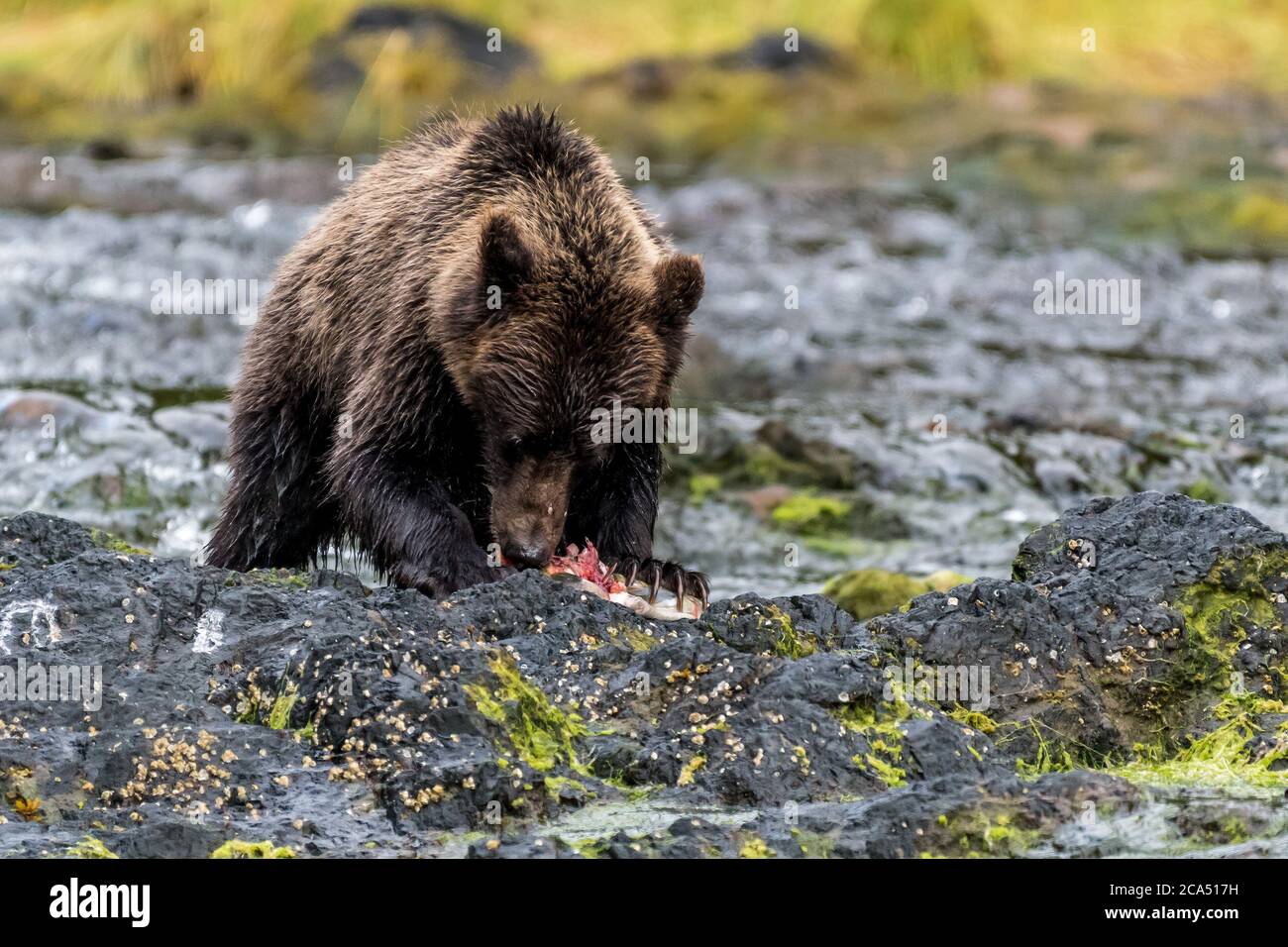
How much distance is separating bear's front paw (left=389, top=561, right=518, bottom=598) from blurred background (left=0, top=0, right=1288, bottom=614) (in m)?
2.79

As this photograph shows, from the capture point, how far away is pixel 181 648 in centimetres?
529

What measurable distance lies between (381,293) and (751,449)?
18.4 ft

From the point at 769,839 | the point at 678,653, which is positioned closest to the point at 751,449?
the point at 678,653

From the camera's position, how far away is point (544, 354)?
661cm

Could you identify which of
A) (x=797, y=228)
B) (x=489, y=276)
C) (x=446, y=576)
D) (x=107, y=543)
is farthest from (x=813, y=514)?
(x=797, y=228)

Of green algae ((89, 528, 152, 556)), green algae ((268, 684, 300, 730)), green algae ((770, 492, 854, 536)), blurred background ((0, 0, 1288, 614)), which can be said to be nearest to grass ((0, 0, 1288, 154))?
blurred background ((0, 0, 1288, 614))

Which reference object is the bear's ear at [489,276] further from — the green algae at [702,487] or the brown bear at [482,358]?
the green algae at [702,487]

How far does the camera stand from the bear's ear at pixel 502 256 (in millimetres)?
6555

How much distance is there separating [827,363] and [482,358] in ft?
26.0

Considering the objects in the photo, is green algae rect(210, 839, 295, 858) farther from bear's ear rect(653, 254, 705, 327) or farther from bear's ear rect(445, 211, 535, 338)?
bear's ear rect(653, 254, 705, 327)

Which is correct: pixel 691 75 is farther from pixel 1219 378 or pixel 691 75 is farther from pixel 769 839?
pixel 769 839

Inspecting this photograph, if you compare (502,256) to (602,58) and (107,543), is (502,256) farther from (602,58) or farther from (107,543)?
(602,58)

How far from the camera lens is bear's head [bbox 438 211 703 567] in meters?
6.61

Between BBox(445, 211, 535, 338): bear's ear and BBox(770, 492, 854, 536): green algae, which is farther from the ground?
BBox(445, 211, 535, 338): bear's ear
